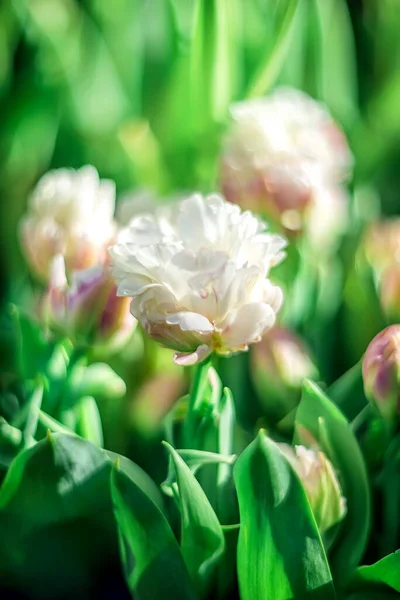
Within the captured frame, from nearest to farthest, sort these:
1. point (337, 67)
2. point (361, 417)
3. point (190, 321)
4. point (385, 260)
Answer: point (190, 321) → point (361, 417) → point (385, 260) → point (337, 67)

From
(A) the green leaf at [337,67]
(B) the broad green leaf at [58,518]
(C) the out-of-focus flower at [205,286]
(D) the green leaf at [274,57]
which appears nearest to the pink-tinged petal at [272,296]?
(C) the out-of-focus flower at [205,286]

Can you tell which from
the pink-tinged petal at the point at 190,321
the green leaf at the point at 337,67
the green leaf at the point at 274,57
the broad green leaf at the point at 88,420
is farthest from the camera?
the green leaf at the point at 337,67

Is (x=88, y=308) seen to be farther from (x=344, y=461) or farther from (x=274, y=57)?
(x=274, y=57)

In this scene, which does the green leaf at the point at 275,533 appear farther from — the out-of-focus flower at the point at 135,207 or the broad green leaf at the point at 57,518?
the out-of-focus flower at the point at 135,207

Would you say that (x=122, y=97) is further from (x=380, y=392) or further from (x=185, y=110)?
(x=380, y=392)

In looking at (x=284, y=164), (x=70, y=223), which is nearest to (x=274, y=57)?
(x=284, y=164)

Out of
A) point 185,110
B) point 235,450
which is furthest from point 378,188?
point 235,450

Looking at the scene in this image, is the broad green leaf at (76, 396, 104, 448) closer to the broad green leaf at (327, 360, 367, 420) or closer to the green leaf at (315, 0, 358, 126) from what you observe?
the broad green leaf at (327, 360, 367, 420)
